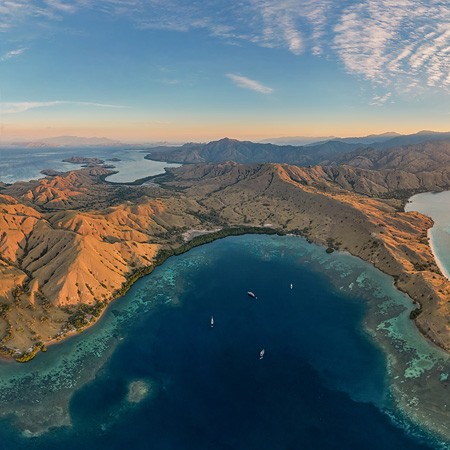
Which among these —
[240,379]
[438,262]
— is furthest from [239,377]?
[438,262]

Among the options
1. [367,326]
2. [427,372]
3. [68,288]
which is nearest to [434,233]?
[367,326]

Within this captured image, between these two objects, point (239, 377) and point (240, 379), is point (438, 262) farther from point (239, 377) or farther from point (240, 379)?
point (240, 379)

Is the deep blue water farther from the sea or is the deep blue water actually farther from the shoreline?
the shoreline

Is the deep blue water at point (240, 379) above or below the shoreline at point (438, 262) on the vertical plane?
below

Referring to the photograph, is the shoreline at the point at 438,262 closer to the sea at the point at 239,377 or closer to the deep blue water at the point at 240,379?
the sea at the point at 239,377

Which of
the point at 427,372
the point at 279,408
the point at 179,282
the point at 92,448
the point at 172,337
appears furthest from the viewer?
the point at 179,282

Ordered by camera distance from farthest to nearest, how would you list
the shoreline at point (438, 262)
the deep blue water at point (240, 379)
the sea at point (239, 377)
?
1. the shoreline at point (438, 262)
2. the sea at point (239, 377)
3. the deep blue water at point (240, 379)

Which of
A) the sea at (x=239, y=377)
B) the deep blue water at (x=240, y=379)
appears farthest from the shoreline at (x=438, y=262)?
the deep blue water at (x=240, y=379)

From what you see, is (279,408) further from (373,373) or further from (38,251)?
(38,251)
